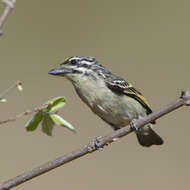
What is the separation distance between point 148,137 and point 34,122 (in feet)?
5.91

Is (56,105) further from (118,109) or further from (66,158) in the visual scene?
(118,109)

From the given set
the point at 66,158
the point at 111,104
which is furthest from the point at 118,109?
the point at 66,158

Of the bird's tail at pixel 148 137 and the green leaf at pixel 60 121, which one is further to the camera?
the bird's tail at pixel 148 137

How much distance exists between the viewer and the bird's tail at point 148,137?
9.64ft

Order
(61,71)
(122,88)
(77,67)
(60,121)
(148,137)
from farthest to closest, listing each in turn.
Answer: (148,137), (122,88), (77,67), (61,71), (60,121)

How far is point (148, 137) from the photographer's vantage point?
9.77 ft

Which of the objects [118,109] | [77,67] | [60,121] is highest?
[77,67]

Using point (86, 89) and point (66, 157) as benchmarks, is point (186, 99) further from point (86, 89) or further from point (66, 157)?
point (86, 89)

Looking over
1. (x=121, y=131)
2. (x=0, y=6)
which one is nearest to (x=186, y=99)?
(x=121, y=131)

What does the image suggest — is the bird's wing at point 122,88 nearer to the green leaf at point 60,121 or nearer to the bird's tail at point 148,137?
the bird's tail at point 148,137

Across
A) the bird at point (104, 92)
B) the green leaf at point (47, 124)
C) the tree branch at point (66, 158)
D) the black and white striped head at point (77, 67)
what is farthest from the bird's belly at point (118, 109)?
the green leaf at point (47, 124)

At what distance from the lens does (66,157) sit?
1.36 metres

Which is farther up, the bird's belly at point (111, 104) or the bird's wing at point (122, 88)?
the bird's wing at point (122, 88)

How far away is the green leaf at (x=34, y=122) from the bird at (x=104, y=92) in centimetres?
108
